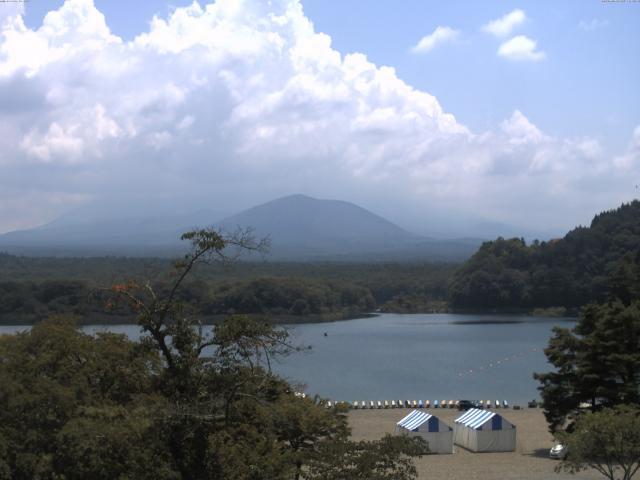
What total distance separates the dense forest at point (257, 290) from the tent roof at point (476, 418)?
49.3 feet

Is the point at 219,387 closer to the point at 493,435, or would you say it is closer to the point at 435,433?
the point at 435,433

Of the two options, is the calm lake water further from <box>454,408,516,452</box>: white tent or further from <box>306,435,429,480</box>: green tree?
<box>306,435,429,480</box>: green tree

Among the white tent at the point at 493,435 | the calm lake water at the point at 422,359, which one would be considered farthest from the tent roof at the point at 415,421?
the calm lake water at the point at 422,359

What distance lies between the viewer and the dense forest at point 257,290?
160 feet

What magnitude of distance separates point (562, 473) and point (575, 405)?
2.15 metres

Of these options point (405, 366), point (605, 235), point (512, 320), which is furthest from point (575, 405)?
point (605, 235)

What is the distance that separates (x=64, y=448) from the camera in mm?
7934

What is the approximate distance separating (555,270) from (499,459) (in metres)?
48.2

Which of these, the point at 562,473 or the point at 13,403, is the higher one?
the point at 13,403

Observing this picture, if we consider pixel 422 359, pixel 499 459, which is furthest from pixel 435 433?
pixel 422 359

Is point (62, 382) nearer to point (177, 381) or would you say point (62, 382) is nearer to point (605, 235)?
point (177, 381)

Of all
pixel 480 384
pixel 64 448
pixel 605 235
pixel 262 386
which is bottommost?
pixel 480 384

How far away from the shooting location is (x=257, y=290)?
56844mm

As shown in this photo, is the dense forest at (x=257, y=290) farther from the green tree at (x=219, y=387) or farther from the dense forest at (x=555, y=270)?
the green tree at (x=219, y=387)
